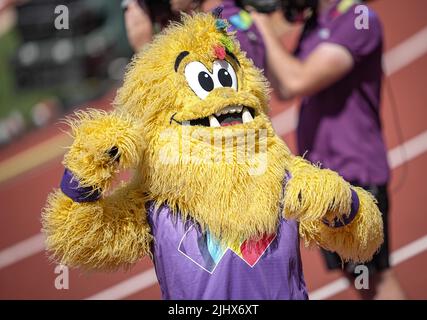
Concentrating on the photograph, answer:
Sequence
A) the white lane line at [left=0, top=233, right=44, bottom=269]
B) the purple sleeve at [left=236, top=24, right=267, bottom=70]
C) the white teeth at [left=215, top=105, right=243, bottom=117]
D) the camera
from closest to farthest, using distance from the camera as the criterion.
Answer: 1. the white teeth at [left=215, top=105, right=243, bottom=117]
2. the purple sleeve at [left=236, top=24, right=267, bottom=70]
3. the camera
4. the white lane line at [left=0, top=233, right=44, bottom=269]

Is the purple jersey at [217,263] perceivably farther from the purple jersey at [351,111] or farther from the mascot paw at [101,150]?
the purple jersey at [351,111]

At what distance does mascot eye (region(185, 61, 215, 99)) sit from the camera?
167cm

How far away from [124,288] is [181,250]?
1.32 m

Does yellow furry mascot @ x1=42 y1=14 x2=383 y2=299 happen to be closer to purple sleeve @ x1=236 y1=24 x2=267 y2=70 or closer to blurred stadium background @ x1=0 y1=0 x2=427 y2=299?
purple sleeve @ x1=236 y1=24 x2=267 y2=70

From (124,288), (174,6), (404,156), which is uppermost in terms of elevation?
(174,6)

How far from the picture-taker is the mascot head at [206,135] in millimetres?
1613

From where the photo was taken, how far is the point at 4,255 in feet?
10.1

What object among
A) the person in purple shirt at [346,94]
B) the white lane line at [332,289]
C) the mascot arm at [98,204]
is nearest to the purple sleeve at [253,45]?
the person in purple shirt at [346,94]

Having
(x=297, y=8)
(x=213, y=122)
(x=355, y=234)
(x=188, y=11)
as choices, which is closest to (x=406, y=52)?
(x=297, y=8)

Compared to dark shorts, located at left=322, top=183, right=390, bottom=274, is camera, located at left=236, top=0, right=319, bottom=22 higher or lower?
higher

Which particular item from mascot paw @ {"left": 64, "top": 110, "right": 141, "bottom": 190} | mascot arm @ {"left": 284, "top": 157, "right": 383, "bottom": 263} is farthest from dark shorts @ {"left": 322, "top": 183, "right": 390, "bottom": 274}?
mascot paw @ {"left": 64, "top": 110, "right": 141, "bottom": 190}

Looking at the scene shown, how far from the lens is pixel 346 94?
2.47 metres

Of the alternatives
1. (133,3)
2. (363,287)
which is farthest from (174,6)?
(363,287)

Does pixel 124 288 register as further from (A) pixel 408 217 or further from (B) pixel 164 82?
(B) pixel 164 82
